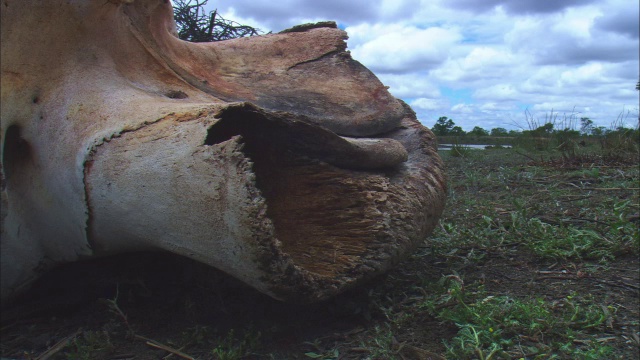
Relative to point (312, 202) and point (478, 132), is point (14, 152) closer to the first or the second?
point (312, 202)

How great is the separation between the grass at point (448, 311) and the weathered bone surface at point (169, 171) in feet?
0.71

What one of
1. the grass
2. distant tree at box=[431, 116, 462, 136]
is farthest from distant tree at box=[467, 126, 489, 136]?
the grass

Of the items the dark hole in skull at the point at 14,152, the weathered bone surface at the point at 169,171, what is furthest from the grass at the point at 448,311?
the dark hole in skull at the point at 14,152

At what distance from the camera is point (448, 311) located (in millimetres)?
2520

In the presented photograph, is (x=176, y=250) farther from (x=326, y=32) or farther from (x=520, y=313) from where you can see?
(x=326, y=32)

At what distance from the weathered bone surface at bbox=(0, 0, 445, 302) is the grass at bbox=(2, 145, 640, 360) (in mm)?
218

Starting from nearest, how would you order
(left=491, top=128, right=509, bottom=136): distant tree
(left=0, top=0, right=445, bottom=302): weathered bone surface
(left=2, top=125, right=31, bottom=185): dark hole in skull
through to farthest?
(left=0, top=0, right=445, bottom=302): weathered bone surface → (left=2, top=125, right=31, bottom=185): dark hole in skull → (left=491, top=128, right=509, bottom=136): distant tree

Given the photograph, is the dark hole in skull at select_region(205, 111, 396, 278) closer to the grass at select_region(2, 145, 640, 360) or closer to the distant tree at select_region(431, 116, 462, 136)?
the grass at select_region(2, 145, 640, 360)

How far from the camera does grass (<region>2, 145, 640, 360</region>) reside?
2.30m

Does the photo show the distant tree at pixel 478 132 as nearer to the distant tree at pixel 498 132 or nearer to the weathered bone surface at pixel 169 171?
the distant tree at pixel 498 132

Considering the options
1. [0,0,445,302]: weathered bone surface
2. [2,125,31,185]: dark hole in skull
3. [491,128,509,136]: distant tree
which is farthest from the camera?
[491,128,509,136]: distant tree

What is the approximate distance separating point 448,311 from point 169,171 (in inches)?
47.2

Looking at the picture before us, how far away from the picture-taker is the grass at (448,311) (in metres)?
2.30

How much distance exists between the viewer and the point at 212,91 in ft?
10.9
